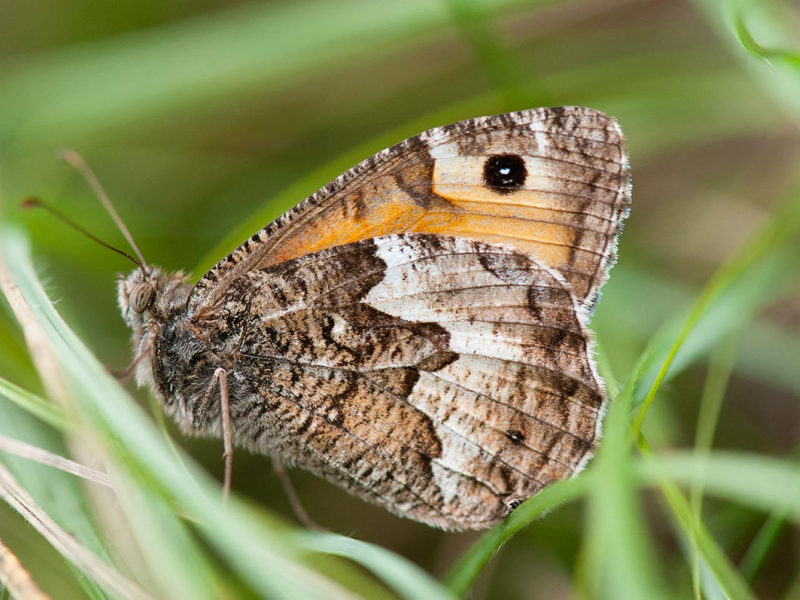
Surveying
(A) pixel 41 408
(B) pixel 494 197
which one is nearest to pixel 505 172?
(B) pixel 494 197

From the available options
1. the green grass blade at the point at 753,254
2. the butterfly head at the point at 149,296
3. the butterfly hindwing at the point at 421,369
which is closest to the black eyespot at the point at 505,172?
the butterfly hindwing at the point at 421,369

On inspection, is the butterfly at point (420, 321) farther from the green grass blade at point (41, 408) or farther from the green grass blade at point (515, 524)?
the green grass blade at point (41, 408)

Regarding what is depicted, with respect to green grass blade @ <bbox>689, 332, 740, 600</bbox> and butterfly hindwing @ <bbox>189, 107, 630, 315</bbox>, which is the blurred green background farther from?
butterfly hindwing @ <bbox>189, 107, 630, 315</bbox>

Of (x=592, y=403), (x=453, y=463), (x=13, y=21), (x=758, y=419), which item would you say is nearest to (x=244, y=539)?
(x=453, y=463)

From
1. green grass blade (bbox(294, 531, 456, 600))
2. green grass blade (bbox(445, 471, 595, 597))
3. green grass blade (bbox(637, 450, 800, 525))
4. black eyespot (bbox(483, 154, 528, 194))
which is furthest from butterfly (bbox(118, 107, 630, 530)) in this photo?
green grass blade (bbox(294, 531, 456, 600))

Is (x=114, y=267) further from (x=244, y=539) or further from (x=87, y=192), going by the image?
(x=244, y=539)

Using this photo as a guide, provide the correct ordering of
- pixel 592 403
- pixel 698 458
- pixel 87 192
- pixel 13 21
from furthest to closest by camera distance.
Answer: pixel 13 21
pixel 87 192
pixel 592 403
pixel 698 458
